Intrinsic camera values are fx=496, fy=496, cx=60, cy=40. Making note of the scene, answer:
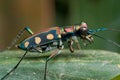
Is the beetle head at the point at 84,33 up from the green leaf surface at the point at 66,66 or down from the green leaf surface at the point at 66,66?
up

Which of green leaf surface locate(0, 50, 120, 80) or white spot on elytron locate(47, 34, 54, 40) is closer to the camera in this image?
green leaf surface locate(0, 50, 120, 80)

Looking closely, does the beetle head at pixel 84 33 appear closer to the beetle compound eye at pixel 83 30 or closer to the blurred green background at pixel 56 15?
the beetle compound eye at pixel 83 30

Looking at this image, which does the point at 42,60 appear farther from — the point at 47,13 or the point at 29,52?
the point at 47,13

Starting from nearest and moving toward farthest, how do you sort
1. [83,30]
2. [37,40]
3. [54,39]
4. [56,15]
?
[37,40] < [54,39] < [83,30] < [56,15]

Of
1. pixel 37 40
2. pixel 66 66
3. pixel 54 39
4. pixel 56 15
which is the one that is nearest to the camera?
pixel 66 66

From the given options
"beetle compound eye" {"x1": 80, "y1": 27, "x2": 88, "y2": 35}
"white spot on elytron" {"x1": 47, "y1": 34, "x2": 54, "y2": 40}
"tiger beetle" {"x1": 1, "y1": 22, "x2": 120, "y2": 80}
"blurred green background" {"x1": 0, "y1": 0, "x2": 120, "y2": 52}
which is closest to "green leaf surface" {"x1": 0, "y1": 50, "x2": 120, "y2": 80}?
"tiger beetle" {"x1": 1, "y1": 22, "x2": 120, "y2": 80}

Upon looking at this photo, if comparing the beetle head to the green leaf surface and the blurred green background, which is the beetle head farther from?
the blurred green background

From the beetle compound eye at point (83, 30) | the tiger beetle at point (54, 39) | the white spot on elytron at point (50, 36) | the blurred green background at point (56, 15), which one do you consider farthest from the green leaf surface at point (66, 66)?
the blurred green background at point (56, 15)

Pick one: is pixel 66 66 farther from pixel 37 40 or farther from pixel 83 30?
pixel 83 30

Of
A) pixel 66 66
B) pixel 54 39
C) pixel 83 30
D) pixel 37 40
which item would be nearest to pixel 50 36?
pixel 54 39

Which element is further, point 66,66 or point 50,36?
point 50,36
